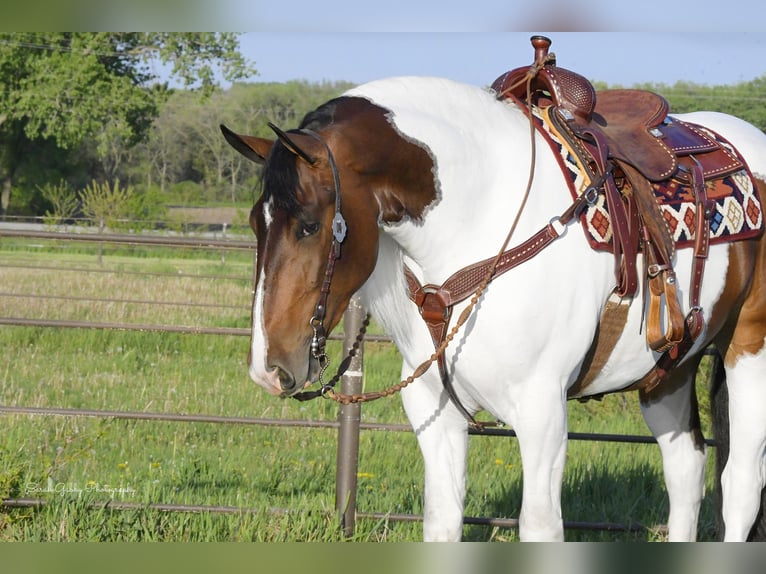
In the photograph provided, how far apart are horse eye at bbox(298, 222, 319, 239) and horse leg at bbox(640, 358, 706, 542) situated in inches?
76.1

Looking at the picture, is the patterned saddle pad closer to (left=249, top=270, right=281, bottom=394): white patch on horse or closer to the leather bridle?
the leather bridle

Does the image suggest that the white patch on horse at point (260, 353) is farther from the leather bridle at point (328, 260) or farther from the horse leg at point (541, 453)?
the horse leg at point (541, 453)

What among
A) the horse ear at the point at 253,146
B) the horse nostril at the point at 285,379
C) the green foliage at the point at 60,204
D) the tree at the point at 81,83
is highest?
the tree at the point at 81,83

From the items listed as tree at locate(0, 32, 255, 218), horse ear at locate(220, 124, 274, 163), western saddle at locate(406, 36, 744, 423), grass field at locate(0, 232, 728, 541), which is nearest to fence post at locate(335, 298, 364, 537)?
grass field at locate(0, 232, 728, 541)

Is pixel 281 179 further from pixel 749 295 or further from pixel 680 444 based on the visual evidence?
pixel 680 444

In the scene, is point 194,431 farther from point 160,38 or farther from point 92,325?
point 160,38

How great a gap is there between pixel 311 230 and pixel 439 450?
3.32 feet

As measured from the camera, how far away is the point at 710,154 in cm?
333

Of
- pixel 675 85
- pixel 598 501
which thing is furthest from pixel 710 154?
pixel 675 85

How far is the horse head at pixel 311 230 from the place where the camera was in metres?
2.46

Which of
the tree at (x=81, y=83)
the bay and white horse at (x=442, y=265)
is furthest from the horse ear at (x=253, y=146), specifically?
the tree at (x=81, y=83)

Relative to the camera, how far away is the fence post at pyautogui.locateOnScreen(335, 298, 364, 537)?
13.0 feet

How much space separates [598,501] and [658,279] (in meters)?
2.21

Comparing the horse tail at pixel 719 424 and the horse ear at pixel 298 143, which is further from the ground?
the horse ear at pixel 298 143
